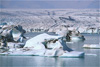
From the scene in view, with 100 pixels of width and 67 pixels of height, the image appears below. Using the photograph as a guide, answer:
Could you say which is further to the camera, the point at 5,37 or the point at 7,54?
the point at 5,37

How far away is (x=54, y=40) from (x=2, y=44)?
5971mm

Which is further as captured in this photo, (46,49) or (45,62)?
(46,49)

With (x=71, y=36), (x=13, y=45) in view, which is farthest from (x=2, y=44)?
(x=71, y=36)

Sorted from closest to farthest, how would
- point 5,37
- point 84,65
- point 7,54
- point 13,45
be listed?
1. point 84,65
2. point 7,54
3. point 13,45
4. point 5,37

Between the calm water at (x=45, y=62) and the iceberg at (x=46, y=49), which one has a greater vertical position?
the iceberg at (x=46, y=49)

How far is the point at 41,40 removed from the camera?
25.1 m

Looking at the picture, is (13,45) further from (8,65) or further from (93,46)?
(8,65)

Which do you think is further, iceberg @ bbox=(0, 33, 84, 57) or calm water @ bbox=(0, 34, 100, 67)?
iceberg @ bbox=(0, 33, 84, 57)

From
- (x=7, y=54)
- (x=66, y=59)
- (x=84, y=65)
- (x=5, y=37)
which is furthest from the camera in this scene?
(x=5, y=37)

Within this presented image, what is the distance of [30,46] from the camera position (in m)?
24.8

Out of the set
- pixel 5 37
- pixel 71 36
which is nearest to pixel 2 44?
pixel 5 37

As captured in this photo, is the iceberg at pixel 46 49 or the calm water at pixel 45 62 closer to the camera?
the calm water at pixel 45 62

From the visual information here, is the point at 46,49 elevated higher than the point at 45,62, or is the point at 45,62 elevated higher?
the point at 46,49

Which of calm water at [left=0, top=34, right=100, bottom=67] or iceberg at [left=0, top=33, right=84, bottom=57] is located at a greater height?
iceberg at [left=0, top=33, right=84, bottom=57]
